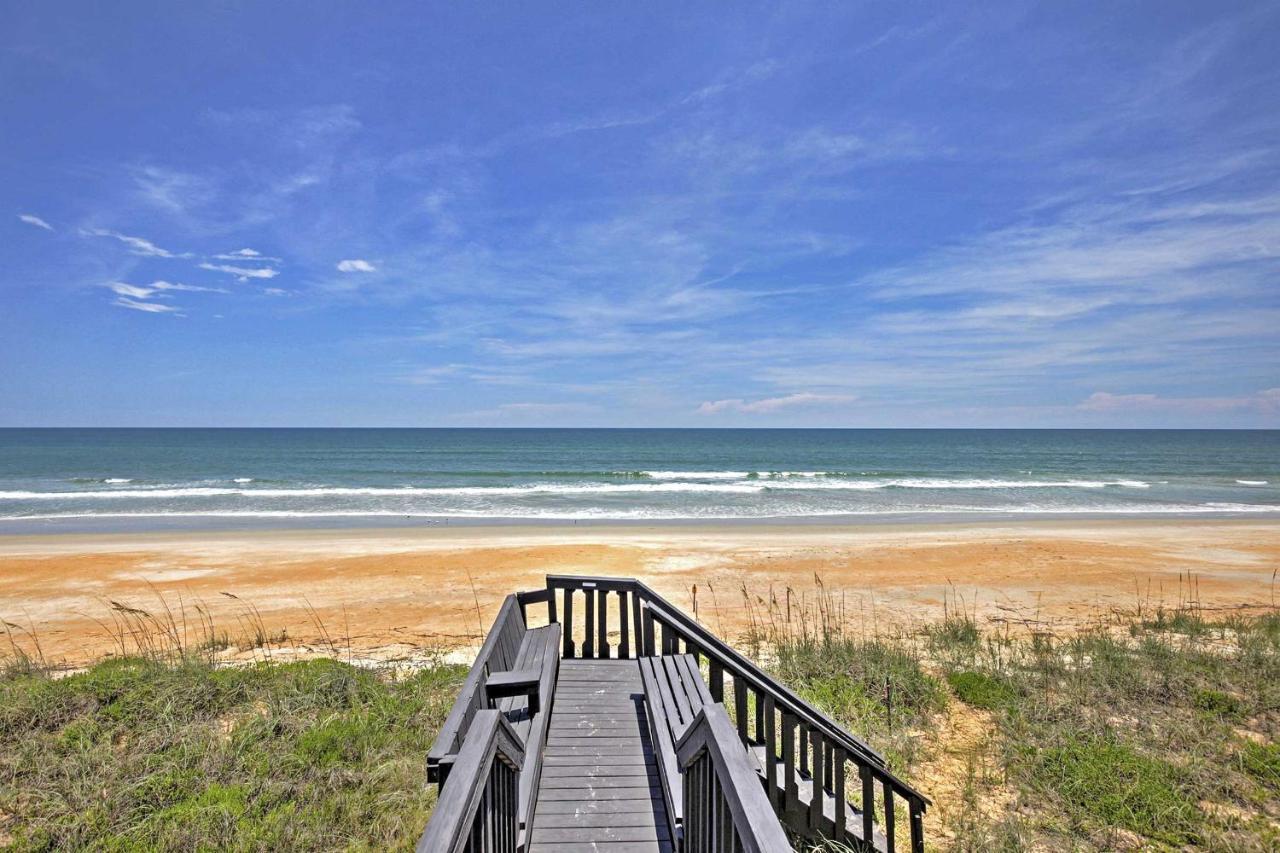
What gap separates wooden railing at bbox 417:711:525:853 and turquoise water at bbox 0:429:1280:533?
2396 cm

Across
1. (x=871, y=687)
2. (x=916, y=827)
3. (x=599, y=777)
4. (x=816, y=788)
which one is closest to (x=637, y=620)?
(x=599, y=777)

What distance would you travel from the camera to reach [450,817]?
222 cm

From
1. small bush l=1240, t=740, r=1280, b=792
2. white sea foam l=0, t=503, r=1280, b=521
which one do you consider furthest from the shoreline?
small bush l=1240, t=740, r=1280, b=792

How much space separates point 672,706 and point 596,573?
11369 mm

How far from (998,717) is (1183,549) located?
20.0 m

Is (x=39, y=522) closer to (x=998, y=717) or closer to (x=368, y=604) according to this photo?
(x=368, y=604)

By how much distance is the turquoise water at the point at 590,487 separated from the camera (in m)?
29.0

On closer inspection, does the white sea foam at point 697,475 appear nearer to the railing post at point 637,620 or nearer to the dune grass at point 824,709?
the dune grass at point 824,709

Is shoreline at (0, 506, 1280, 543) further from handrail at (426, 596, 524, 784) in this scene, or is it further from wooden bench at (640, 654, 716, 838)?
handrail at (426, 596, 524, 784)

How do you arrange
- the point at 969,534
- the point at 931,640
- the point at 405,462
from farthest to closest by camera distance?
the point at 405,462 < the point at 969,534 < the point at 931,640

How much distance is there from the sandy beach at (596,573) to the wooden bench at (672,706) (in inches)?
213

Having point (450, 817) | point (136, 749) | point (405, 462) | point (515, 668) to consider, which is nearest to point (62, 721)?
point (136, 749)

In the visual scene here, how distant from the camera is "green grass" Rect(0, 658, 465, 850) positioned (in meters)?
4.56

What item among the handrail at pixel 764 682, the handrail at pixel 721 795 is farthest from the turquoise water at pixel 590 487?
the handrail at pixel 721 795
